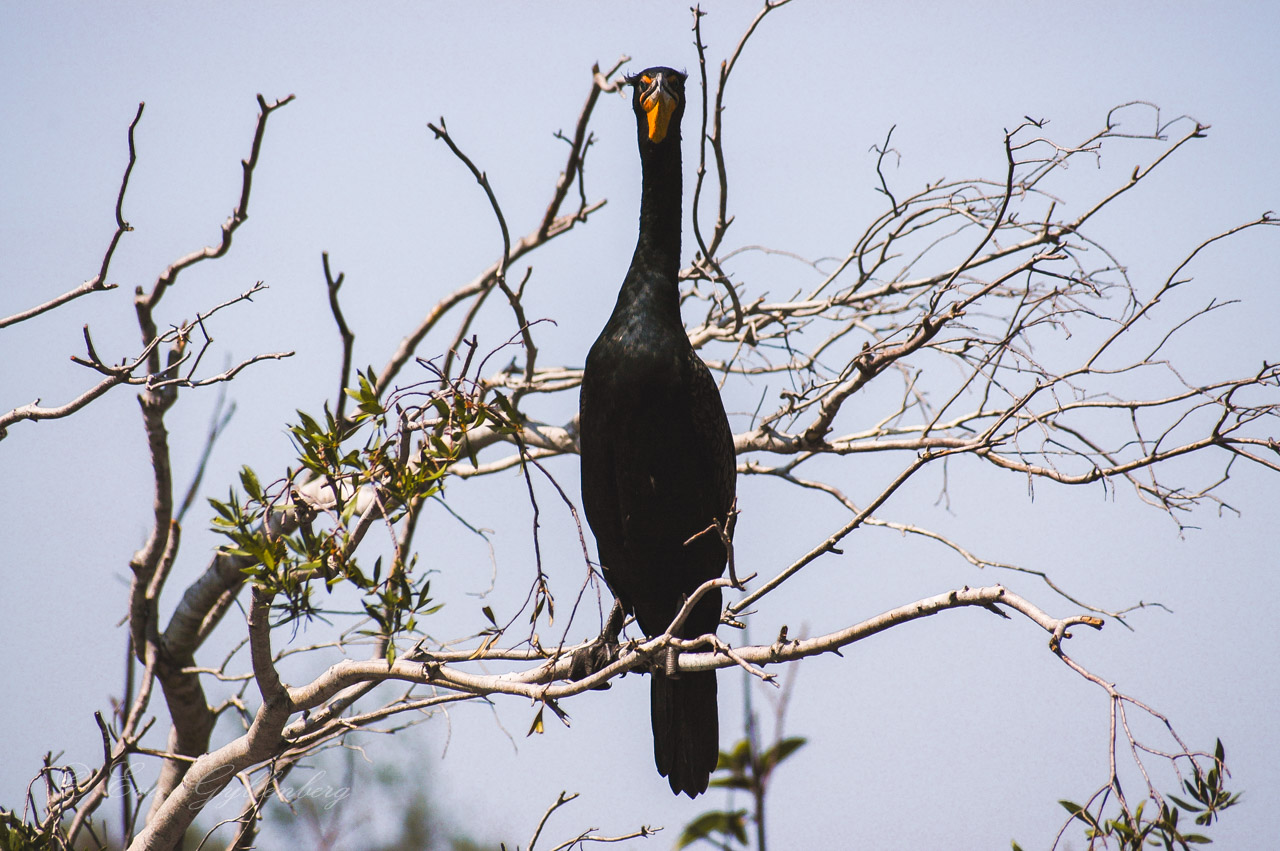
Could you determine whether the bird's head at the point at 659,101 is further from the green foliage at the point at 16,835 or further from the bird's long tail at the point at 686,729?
the green foliage at the point at 16,835

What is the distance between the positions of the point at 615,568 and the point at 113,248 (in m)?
1.82

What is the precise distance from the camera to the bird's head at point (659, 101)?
11.4 feet

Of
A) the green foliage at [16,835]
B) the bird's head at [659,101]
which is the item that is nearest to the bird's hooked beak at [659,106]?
the bird's head at [659,101]

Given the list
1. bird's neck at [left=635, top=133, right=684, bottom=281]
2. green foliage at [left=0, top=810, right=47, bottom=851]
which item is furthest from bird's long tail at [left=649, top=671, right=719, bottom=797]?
green foliage at [left=0, top=810, right=47, bottom=851]

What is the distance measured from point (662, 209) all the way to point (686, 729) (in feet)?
6.03

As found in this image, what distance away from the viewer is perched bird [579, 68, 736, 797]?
3.15 metres

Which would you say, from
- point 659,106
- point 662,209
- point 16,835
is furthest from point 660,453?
point 16,835

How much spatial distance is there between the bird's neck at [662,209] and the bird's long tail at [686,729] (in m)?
1.42

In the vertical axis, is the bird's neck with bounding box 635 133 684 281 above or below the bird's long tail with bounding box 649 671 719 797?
above

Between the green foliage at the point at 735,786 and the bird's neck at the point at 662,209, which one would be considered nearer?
the green foliage at the point at 735,786

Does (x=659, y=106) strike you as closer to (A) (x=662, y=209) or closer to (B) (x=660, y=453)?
(A) (x=662, y=209)

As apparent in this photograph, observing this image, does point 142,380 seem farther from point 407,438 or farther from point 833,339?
point 833,339

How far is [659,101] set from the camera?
3.49m

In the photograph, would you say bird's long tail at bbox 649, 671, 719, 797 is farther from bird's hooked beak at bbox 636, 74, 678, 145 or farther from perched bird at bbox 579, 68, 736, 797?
bird's hooked beak at bbox 636, 74, 678, 145
